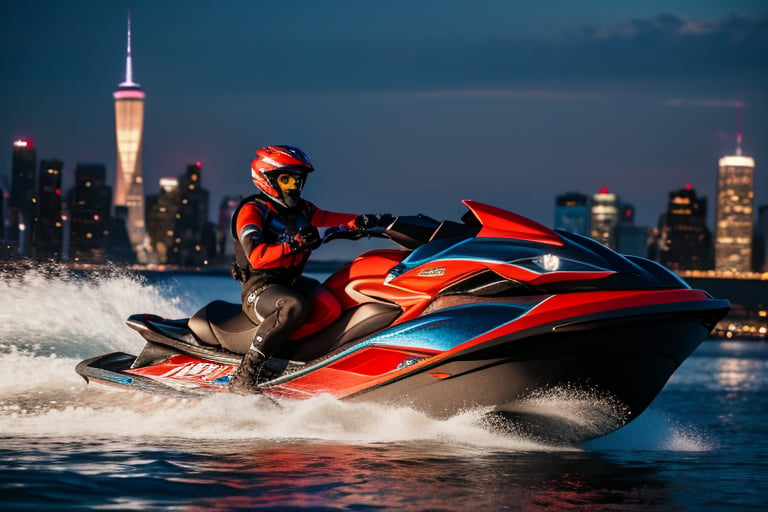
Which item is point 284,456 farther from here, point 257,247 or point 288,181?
point 288,181

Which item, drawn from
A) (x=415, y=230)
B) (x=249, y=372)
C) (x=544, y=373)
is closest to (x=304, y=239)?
(x=415, y=230)

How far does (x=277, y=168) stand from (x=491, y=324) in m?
1.68

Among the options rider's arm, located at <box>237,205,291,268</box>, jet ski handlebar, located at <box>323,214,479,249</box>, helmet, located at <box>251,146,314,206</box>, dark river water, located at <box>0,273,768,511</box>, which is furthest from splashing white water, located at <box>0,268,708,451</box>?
helmet, located at <box>251,146,314,206</box>

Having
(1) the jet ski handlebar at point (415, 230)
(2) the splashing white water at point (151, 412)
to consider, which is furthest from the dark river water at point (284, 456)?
(1) the jet ski handlebar at point (415, 230)

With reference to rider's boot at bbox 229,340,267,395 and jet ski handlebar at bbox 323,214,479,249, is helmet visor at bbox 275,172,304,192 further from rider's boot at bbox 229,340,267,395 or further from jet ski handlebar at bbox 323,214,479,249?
rider's boot at bbox 229,340,267,395

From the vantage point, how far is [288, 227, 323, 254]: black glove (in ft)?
20.4

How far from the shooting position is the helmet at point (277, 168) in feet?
21.4

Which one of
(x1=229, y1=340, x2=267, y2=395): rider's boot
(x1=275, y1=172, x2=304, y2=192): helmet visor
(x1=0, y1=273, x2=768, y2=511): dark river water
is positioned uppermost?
(x1=275, y1=172, x2=304, y2=192): helmet visor

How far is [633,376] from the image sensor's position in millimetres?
5965

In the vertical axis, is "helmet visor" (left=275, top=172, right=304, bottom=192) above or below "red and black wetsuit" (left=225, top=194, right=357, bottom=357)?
above

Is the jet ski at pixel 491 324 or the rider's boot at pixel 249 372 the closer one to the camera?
the jet ski at pixel 491 324

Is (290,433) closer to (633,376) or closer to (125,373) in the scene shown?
(125,373)

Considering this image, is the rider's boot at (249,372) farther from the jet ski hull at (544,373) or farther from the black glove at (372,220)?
the black glove at (372,220)

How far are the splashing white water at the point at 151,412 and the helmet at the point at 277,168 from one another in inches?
50.0
